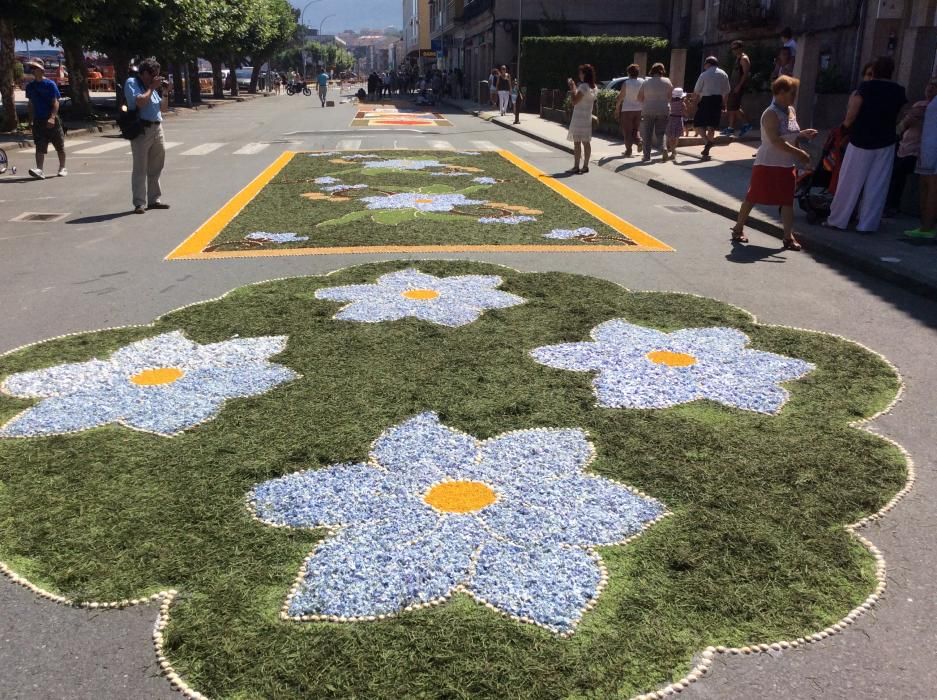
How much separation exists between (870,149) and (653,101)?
735 centimetres

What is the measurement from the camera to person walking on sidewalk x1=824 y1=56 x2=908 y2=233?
8.32 m

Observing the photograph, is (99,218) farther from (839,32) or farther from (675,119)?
(839,32)

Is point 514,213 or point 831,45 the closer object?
point 514,213

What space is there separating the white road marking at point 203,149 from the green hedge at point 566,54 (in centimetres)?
1800

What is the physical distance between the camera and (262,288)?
6.59 m

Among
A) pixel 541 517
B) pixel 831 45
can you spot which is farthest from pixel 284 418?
pixel 831 45

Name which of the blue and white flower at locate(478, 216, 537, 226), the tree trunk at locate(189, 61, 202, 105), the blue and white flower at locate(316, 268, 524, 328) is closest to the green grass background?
the blue and white flower at locate(478, 216, 537, 226)

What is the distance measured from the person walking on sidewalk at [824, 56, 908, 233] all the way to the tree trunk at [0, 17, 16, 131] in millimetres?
19456

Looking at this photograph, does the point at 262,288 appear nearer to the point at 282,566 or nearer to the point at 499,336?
the point at 499,336

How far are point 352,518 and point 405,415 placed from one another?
1008 millimetres

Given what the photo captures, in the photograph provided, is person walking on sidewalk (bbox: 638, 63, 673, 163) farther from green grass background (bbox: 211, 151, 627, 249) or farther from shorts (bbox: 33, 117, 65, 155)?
shorts (bbox: 33, 117, 65, 155)

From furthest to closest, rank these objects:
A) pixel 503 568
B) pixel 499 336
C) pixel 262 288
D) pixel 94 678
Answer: pixel 262 288 → pixel 499 336 → pixel 503 568 → pixel 94 678

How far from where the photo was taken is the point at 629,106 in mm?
16266

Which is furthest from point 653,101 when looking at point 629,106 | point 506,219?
point 506,219
